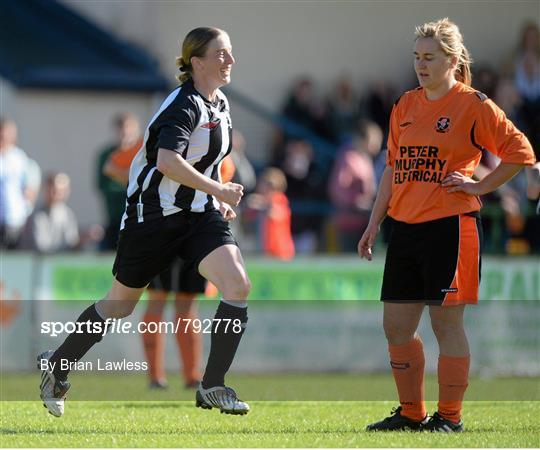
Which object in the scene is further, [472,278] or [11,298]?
[11,298]

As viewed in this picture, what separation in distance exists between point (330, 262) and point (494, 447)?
7.00 metres

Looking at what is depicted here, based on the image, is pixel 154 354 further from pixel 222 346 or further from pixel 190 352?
pixel 222 346

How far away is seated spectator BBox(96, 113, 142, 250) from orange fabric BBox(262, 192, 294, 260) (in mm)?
1748

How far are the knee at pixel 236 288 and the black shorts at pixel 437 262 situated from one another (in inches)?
30.1

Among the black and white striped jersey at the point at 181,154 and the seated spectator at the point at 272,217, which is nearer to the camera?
the black and white striped jersey at the point at 181,154

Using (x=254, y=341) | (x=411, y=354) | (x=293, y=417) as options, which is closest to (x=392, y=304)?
(x=411, y=354)

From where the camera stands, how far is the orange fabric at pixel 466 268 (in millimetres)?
7098

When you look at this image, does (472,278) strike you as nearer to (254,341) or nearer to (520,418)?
(520,418)

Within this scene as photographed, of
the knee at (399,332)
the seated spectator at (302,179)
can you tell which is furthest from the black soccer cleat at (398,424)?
the seated spectator at (302,179)

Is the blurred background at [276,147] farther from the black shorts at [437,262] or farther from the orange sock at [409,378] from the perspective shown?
the orange sock at [409,378]

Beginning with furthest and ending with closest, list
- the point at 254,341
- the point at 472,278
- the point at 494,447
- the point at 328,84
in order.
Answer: the point at 328,84
the point at 254,341
the point at 472,278
the point at 494,447

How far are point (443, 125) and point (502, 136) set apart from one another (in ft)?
1.05

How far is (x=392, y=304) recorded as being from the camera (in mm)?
7281

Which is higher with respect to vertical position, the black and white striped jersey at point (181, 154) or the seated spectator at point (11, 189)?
the black and white striped jersey at point (181, 154)
